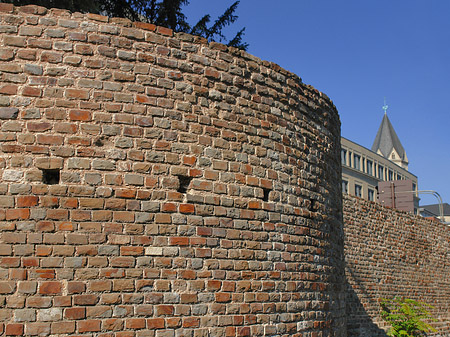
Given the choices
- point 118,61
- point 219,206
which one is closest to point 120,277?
point 219,206

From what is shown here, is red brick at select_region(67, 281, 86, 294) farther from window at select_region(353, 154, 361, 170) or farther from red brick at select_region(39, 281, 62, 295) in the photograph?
window at select_region(353, 154, 361, 170)

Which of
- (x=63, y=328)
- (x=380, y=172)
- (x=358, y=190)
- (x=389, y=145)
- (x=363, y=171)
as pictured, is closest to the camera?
(x=63, y=328)

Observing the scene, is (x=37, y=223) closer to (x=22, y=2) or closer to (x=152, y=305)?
(x=152, y=305)

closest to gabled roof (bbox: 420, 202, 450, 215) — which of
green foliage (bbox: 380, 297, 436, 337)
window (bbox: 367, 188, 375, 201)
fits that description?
window (bbox: 367, 188, 375, 201)

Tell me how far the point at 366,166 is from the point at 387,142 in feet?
103

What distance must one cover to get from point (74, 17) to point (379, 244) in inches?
497

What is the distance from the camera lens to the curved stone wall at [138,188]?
15.3ft

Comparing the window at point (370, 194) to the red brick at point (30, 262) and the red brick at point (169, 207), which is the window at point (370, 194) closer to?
the red brick at point (169, 207)

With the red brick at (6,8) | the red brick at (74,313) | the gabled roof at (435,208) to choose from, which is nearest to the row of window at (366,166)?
the gabled roof at (435,208)

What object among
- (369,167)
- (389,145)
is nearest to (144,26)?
(369,167)

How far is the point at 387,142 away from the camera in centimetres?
8325

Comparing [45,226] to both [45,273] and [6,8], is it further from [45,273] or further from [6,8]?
[6,8]

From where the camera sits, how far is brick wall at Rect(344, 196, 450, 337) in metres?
14.0

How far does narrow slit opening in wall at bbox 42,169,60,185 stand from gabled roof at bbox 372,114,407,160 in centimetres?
8237
